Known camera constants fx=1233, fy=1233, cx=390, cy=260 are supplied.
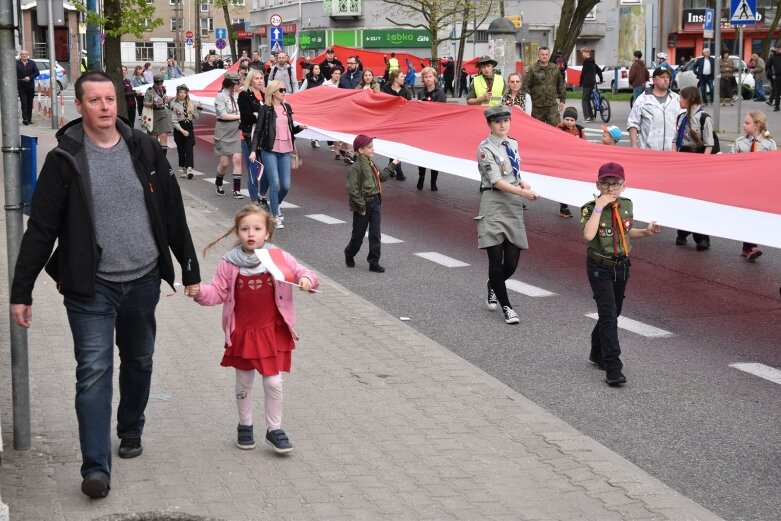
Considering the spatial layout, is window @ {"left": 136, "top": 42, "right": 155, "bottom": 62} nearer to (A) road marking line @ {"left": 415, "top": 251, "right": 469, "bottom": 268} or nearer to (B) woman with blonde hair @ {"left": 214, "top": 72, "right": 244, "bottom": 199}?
(B) woman with blonde hair @ {"left": 214, "top": 72, "right": 244, "bottom": 199}

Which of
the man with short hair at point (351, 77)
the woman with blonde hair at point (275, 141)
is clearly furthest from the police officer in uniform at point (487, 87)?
the man with short hair at point (351, 77)

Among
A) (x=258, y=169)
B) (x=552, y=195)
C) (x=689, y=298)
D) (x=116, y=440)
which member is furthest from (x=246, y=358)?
(x=258, y=169)

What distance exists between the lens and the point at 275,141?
15.2 m

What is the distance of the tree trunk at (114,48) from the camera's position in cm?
2628

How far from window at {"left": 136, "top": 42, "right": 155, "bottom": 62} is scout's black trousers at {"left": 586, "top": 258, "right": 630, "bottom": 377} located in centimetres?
12946

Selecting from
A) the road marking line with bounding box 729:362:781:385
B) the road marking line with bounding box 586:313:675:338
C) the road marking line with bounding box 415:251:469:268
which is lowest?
the road marking line with bounding box 415:251:469:268

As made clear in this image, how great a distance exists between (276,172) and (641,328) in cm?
675

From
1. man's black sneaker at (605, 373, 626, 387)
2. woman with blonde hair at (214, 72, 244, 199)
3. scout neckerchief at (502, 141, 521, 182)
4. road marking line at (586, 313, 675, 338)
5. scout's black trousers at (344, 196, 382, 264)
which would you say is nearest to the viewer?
man's black sneaker at (605, 373, 626, 387)

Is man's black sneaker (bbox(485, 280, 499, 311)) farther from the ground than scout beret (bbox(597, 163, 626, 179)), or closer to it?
closer to it

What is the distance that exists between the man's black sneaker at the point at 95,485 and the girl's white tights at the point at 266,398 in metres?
1.02

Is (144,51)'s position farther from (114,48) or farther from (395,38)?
(114,48)

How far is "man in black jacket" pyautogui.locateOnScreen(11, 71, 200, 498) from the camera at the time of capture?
5.39 m

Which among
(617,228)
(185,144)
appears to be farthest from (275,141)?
(617,228)

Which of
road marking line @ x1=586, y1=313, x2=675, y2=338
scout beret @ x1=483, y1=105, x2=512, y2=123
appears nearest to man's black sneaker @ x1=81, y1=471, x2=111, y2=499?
road marking line @ x1=586, y1=313, x2=675, y2=338
